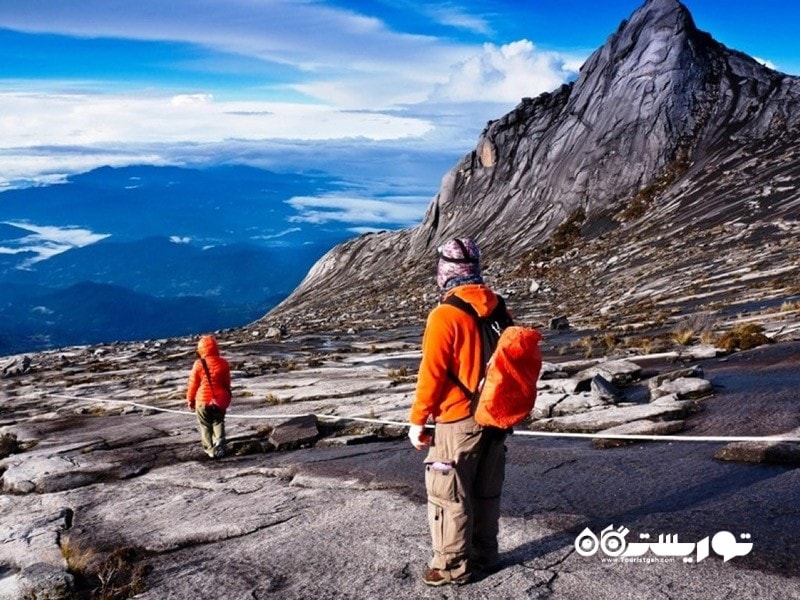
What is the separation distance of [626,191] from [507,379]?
75143 millimetres

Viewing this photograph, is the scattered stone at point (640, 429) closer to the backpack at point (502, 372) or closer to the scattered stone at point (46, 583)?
the backpack at point (502, 372)

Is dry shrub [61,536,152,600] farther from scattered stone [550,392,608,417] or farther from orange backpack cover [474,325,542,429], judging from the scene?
scattered stone [550,392,608,417]

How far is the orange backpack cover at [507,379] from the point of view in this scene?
729 centimetres

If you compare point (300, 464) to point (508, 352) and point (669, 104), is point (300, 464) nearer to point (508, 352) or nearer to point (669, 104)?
point (508, 352)

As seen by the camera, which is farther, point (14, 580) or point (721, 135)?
point (721, 135)

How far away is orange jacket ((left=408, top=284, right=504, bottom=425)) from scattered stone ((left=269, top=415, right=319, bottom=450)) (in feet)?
30.6

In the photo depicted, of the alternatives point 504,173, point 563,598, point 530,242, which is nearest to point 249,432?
point 563,598

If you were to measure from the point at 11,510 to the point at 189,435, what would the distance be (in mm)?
5665

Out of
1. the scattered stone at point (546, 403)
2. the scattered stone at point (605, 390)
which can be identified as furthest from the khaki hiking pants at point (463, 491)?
the scattered stone at point (605, 390)

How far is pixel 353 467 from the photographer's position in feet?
44.4

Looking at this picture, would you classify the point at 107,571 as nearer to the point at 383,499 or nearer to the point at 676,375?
the point at 383,499

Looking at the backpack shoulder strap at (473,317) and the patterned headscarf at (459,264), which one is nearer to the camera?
the backpack shoulder strap at (473,317)

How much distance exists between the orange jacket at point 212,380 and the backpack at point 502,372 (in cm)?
993

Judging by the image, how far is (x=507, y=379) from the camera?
7.34 meters
